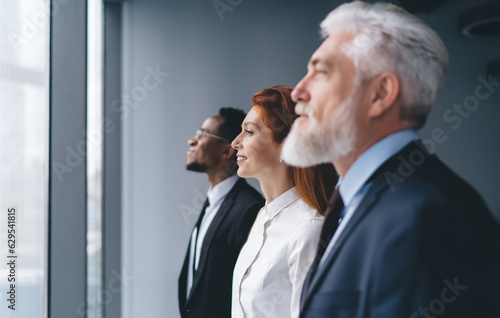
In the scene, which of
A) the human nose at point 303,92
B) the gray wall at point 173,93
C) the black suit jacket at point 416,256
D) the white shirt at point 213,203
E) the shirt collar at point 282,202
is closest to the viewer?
the black suit jacket at point 416,256

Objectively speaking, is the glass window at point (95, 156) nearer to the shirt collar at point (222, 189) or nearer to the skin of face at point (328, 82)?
the shirt collar at point (222, 189)

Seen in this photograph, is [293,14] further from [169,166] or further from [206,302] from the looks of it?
[206,302]

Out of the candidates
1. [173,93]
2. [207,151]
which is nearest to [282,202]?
[207,151]

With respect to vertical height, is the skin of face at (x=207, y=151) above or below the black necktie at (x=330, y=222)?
above

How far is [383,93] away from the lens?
0.82 meters

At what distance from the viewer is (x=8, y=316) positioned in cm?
141

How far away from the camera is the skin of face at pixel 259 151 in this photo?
56.1 inches

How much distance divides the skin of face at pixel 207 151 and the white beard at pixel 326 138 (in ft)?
4.21

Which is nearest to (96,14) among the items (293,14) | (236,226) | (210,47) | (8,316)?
(210,47)

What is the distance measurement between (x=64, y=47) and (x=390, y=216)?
1645mm

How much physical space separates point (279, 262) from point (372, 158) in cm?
53

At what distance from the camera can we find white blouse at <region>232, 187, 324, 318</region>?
1167 mm

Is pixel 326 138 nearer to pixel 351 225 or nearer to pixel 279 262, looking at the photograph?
pixel 351 225

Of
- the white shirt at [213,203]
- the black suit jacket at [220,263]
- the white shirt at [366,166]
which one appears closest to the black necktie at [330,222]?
the white shirt at [366,166]
